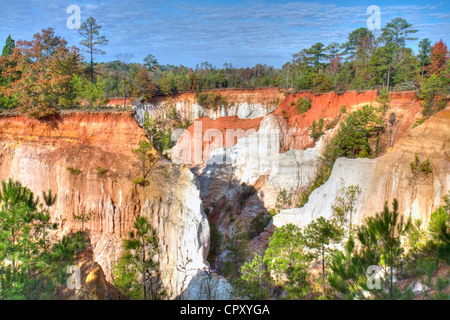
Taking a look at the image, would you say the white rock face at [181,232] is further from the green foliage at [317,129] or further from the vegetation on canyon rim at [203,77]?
the green foliage at [317,129]

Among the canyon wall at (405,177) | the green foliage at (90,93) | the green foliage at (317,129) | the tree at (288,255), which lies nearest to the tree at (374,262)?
the tree at (288,255)

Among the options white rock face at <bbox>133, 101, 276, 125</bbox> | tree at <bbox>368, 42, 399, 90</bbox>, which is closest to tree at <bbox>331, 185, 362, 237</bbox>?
tree at <bbox>368, 42, 399, 90</bbox>

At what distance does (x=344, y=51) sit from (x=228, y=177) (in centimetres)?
3641

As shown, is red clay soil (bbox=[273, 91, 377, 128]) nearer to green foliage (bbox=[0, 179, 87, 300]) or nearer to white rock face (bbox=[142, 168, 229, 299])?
white rock face (bbox=[142, 168, 229, 299])

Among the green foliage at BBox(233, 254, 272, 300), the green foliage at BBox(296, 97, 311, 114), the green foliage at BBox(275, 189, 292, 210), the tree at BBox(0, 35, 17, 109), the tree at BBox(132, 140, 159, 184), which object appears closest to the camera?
the green foliage at BBox(233, 254, 272, 300)

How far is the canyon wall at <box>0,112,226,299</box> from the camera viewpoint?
1403 cm

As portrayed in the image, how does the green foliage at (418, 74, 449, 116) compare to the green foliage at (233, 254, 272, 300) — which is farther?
the green foliage at (418, 74, 449, 116)

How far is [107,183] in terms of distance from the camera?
1558cm

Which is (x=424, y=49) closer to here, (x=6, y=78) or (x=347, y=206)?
(x=347, y=206)

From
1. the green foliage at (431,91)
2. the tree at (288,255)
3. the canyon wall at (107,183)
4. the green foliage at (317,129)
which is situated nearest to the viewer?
the tree at (288,255)

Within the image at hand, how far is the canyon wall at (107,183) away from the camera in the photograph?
1403 cm

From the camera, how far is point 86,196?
51.9ft

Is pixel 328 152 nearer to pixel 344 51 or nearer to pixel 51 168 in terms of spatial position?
pixel 51 168
